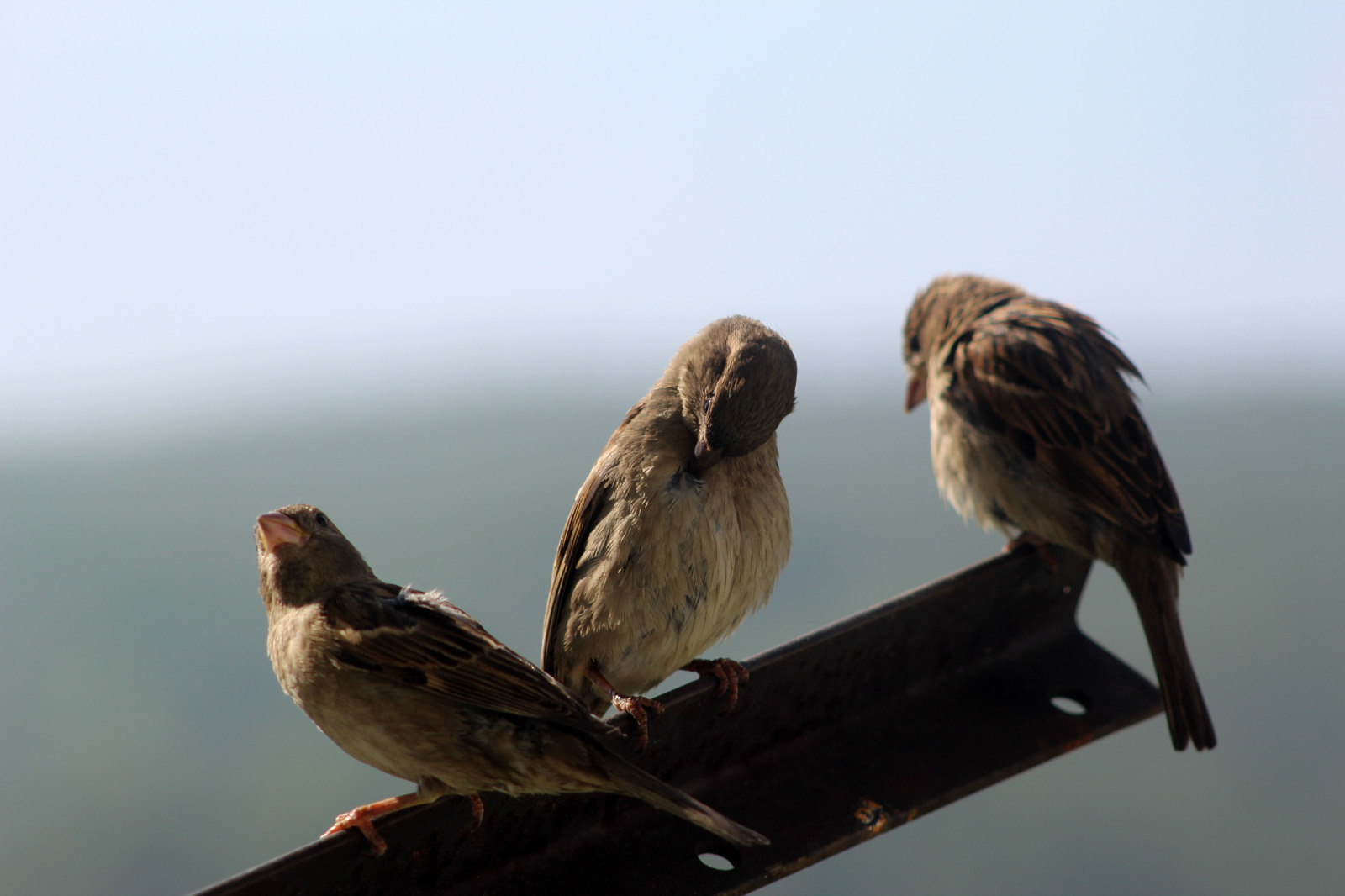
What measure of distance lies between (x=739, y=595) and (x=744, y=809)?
84cm

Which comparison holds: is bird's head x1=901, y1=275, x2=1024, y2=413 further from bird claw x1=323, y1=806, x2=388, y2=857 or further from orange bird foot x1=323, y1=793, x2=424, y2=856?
bird claw x1=323, y1=806, x2=388, y2=857

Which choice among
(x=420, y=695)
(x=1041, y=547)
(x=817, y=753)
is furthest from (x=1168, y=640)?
(x=420, y=695)

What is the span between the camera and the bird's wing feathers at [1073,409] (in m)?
5.07

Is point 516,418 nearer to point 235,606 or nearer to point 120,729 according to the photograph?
point 235,606

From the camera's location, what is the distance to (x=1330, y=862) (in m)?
11.7

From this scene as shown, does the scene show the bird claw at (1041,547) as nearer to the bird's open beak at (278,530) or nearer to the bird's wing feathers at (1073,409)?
the bird's wing feathers at (1073,409)

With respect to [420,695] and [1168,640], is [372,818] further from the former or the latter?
[1168,640]

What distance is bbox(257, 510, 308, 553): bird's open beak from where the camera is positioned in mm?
2939

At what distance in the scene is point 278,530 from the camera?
2951mm

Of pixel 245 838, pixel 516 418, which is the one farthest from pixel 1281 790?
pixel 245 838

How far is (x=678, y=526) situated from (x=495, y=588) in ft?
25.0

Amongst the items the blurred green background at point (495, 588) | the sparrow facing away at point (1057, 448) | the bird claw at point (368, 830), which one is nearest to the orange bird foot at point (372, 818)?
the bird claw at point (368, 830)

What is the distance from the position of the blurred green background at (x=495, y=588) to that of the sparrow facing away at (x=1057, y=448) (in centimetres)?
536

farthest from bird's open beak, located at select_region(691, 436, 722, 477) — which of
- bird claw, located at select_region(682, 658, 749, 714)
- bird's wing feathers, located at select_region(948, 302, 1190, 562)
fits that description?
bird's wing feathers, located at select_region(948, 302, 1190, 562)
